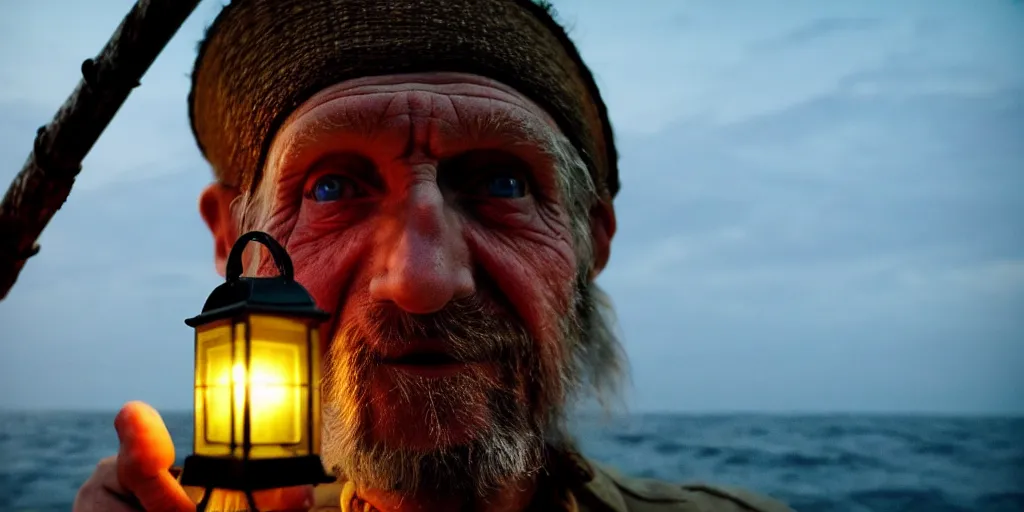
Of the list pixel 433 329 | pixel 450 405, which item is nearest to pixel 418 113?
pixel 433 329

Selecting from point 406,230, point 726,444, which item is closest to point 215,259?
point 406,230

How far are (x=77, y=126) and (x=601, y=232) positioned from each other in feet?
4.25

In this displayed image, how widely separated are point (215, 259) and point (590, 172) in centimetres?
103

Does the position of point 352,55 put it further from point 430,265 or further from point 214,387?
point 214,387

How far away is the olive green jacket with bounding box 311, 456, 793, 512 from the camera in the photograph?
2.02m

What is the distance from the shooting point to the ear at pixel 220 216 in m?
1.93

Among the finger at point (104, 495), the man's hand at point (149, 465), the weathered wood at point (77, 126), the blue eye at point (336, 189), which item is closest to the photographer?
the man's hand at point (149, 465)

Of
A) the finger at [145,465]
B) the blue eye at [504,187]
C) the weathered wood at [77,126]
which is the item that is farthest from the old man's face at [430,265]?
the finger at [145,465]

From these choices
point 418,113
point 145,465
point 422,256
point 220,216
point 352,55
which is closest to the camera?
point 145,465

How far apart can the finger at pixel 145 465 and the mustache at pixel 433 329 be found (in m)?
0.45

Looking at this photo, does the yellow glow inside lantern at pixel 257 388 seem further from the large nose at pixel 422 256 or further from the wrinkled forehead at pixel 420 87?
the wrinkled forehead at pixel 420 87

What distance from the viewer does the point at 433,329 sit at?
56.7 inches

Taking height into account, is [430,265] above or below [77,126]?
below

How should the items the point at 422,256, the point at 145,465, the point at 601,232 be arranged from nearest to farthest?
the point at 145,465 < the point at 422,256 < the point at 601,232
